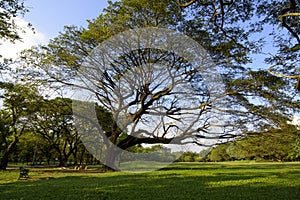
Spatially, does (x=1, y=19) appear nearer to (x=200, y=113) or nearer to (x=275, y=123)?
(x=200, y=113)

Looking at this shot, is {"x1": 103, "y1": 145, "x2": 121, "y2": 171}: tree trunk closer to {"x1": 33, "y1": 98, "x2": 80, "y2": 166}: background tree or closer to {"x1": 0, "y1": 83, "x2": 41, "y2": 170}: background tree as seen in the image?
{"x1": 33, "y1": 98, "x2": 80, "y2": 166}: background tree

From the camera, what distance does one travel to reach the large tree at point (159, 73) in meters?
11.0

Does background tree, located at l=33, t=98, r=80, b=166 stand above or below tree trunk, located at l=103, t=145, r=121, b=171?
above

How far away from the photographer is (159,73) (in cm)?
1361

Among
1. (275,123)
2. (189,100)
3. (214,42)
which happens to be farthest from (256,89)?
(189,100)

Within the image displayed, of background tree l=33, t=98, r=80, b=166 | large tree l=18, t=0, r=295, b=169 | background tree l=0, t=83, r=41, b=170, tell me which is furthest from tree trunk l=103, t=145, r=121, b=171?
background tree l=0, t=83, r=41, b=170

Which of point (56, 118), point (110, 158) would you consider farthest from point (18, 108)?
point (110, 158)

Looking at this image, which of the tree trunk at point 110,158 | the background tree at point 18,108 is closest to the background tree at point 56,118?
the background tree at point 18,108

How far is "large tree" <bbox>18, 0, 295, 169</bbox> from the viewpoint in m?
11.0

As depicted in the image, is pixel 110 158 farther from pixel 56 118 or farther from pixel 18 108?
pixel 56 118

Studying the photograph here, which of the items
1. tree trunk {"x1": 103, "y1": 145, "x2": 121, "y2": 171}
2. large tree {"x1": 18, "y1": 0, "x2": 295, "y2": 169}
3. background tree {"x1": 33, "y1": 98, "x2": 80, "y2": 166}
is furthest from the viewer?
tree trunk {"x1": 103, "y1": 145, "x2": 121, "y2": 171}

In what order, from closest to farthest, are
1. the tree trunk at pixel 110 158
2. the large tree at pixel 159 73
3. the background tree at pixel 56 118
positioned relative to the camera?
the large tree at pixel 159 73 < the background tree at pixel 56 118 < the tree trunk at pixel 110 158

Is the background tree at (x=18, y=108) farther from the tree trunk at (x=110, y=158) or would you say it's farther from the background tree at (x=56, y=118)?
the tree trunk at (x=110, y=158)

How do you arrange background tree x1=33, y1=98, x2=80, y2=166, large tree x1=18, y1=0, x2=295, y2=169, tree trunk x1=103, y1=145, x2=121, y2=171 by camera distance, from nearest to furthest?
large tree x1=18, y1=0, x2=295, y2=169 → background tree x1=33, y1=98, x2=80, y2=166 → tree trunk x1=103, y1=145, x2=121, y2=171
